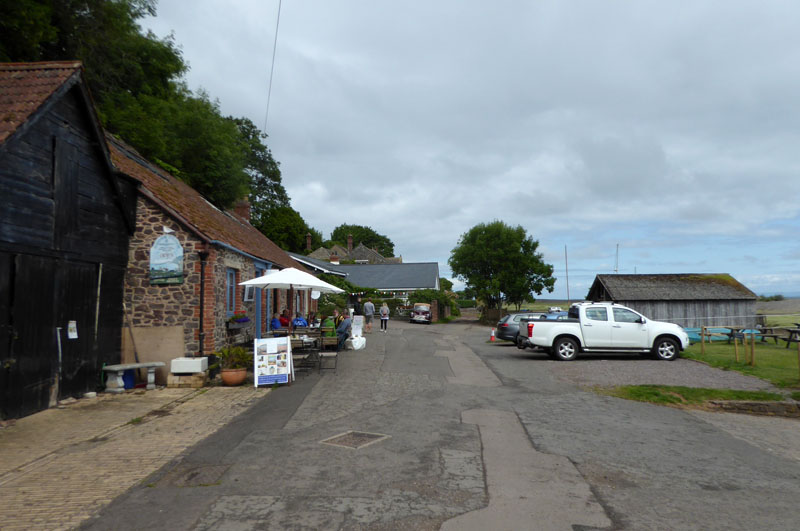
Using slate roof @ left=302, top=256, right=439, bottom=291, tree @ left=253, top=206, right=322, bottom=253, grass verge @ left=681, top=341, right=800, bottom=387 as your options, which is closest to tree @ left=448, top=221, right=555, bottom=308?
slate roof @ left=302, top=256, right=439, bottom=291

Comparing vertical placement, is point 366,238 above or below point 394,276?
above

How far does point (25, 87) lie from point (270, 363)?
7.01 meters

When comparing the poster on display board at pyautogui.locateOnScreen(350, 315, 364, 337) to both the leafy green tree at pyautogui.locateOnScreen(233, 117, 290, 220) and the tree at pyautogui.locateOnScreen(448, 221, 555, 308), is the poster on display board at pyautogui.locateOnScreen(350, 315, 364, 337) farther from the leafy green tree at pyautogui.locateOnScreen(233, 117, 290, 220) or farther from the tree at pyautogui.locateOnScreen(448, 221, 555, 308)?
the leafy green tree at pyautogui.locateOnScreen(233, 117, 290, 220)

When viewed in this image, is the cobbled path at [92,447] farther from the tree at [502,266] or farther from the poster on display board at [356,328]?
the tree at [502,266]

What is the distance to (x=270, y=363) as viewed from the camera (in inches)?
461

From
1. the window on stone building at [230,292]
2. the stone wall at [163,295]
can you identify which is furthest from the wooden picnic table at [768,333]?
the stone wall at [163,295]

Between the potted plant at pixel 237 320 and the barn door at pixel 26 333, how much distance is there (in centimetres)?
474

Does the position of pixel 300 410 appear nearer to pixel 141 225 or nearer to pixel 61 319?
pixel 61 319

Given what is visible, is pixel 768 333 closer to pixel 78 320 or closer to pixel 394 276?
pixel 78 320

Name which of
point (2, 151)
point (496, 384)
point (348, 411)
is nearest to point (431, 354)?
point (496, 384)

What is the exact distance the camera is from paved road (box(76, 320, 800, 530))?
4473 millimetres

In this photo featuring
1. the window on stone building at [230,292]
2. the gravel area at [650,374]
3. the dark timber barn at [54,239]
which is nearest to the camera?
the dark timber barn at [54,239]

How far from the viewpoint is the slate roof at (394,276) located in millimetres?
51938

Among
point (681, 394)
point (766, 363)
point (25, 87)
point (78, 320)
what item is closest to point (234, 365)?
point (78, 320)
